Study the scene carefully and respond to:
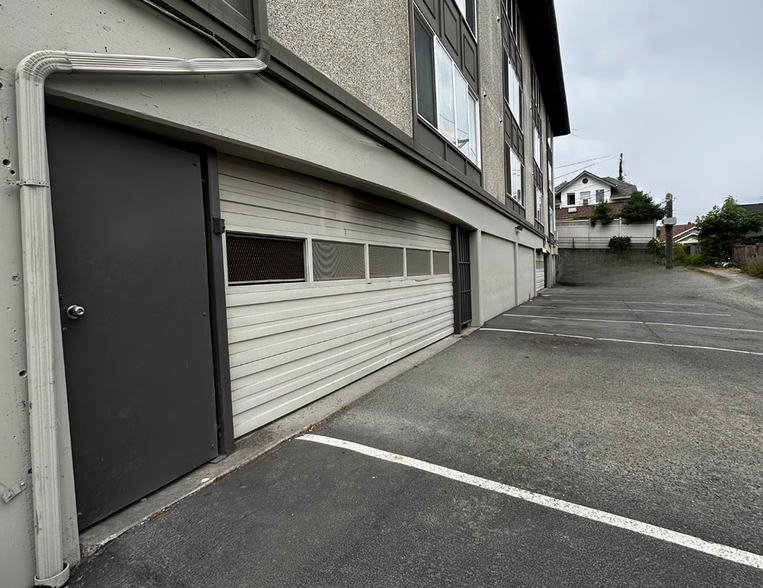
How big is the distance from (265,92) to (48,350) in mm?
2605

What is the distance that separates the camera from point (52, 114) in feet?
6.82

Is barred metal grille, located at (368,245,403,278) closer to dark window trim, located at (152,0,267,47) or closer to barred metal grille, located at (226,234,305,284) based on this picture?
barred metal grille, located at (226,234,305,284)

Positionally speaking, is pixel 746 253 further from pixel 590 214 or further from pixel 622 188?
pixel 622 188

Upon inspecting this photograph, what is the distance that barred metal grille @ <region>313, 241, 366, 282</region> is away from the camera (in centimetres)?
447

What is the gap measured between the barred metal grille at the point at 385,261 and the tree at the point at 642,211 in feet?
107

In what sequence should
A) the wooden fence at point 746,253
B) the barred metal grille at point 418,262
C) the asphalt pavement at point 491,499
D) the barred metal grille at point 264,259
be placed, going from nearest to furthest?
the asphalt pavement at point 491,499 < the barred metal grille at point 264,259 < the barred metal grille at point 418,262 < the wooden fence at point 746,253

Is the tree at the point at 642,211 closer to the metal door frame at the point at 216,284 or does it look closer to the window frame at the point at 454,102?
the window frame at the point at 454,102

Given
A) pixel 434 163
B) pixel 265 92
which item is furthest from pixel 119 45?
pixel 434 163

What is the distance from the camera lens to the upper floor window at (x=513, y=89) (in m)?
12.9

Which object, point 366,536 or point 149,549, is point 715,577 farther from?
point 149,549

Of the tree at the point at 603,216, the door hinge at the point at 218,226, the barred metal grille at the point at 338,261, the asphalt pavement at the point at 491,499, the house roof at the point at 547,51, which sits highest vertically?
the house roof at the point at 547,51

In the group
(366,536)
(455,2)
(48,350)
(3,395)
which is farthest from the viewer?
(455,2)

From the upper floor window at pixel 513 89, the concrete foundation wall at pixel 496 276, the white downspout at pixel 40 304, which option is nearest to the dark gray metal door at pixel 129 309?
the white downspout at pixel 40 304

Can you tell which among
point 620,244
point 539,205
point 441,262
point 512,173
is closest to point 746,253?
point 620,244
